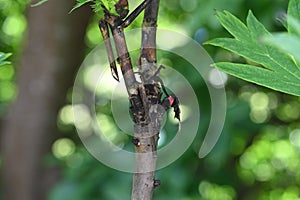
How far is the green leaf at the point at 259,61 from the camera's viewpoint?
0.30 meters

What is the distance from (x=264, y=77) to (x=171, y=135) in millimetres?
627

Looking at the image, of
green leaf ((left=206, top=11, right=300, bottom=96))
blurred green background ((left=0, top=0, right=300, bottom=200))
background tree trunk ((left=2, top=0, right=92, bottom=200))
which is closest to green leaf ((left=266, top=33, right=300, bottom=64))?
green leaf ((left=206, top=11, right=300, bottom=96))

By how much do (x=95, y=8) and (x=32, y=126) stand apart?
1.23 m

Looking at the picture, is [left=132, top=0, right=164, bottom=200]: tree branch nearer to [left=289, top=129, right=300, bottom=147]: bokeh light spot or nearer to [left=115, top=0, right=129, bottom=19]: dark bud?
[left=115, top=0, right=129, bottom=19]: dark bud

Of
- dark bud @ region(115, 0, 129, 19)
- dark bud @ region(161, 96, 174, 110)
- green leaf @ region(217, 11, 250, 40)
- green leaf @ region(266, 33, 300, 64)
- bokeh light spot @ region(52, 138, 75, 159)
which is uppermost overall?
bokeh light spot @ region(52, 138, 75, 159)

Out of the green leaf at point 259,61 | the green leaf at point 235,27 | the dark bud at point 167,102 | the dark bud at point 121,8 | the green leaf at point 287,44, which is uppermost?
the dark bud at point 121,8

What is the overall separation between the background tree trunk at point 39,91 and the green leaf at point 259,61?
1.18 metres

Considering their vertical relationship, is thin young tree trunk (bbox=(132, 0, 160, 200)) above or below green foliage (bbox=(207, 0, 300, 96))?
below

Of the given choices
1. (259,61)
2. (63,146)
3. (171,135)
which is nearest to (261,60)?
(259,61)

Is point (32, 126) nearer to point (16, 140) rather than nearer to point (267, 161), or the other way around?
point (16, 140)

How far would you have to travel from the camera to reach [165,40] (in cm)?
82

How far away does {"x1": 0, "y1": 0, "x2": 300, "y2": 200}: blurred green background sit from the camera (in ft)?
3.36

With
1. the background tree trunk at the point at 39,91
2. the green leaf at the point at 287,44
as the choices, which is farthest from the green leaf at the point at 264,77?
the background tree trunk at the point at 39,91

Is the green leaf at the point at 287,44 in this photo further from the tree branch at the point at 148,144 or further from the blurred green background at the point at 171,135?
the blurred green background at the point at 171,135
